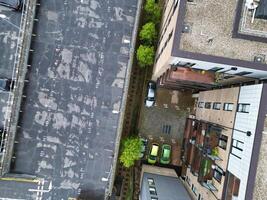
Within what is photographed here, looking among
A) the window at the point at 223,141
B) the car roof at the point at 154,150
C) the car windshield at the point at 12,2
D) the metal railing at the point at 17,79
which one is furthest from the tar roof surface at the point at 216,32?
the car roof at the point at 154,150

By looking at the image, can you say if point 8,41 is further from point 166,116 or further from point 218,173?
point 218,173

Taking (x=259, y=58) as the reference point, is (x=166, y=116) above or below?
below

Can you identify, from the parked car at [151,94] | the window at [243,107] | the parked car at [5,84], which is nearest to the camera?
the window at [243,107]

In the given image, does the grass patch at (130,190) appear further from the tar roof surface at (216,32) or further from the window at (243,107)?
the tar roof surface at (216,32)

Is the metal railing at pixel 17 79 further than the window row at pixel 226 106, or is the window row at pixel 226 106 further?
the metal railing at pixel 17 79

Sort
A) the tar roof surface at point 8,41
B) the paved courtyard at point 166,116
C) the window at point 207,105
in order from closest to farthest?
1. the tar roof surface at point 8,41
2. the window at point 207,105
3. the paved courtyard at point 166,116

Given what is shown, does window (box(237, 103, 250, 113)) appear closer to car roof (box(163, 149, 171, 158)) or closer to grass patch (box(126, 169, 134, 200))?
car roof (box(163, 149, 171, 158))

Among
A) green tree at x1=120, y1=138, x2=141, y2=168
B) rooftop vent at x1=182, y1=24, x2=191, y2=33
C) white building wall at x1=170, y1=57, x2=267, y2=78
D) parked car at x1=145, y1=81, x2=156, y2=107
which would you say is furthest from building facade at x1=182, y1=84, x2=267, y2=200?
rooftop vent at x1=182, y1=24, x2=191, y2=33

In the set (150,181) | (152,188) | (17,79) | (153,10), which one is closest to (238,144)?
(152,188)

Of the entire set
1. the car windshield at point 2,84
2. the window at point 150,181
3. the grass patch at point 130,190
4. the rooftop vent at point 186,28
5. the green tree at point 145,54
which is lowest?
the grass patch at point 130,190
